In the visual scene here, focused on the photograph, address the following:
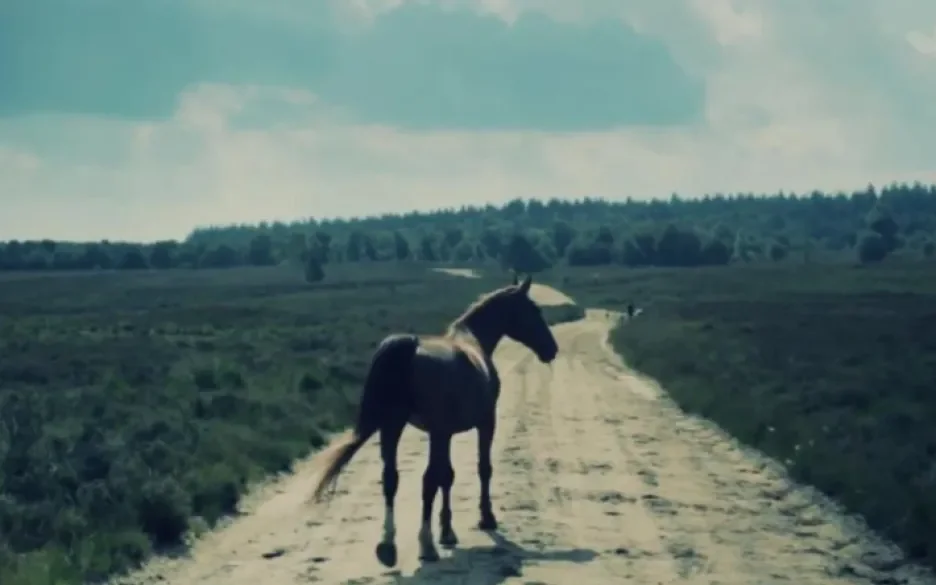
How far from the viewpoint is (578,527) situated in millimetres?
12469

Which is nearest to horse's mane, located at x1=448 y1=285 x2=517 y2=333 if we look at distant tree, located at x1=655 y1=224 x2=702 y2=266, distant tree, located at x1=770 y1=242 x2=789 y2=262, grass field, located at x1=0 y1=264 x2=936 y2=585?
grass field, located at x1=0 y1=264 x2=936 y2=585

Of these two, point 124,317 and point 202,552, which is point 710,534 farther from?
point 124,317

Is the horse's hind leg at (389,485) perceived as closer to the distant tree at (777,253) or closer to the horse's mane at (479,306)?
the horse's mane at (479,306)

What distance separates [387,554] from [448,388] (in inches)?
70.5

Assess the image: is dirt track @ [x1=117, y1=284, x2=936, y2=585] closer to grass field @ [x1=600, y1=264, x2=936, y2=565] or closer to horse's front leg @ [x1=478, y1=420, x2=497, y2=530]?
horse's front leg @ [x1=478, y1=420, x2=497, y2=530]

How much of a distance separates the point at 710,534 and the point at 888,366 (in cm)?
2391

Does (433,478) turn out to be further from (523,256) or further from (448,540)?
(523,256)

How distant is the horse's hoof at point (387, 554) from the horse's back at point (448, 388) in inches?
49.4

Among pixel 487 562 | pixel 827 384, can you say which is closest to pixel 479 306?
pixel 487 562

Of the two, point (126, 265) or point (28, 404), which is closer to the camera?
point (28, 404)

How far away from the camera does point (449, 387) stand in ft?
36.3

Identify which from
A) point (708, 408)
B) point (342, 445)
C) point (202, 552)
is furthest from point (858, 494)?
point (708, 408)

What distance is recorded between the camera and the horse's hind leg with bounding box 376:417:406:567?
1038 centimetres

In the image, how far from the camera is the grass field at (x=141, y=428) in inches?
463
